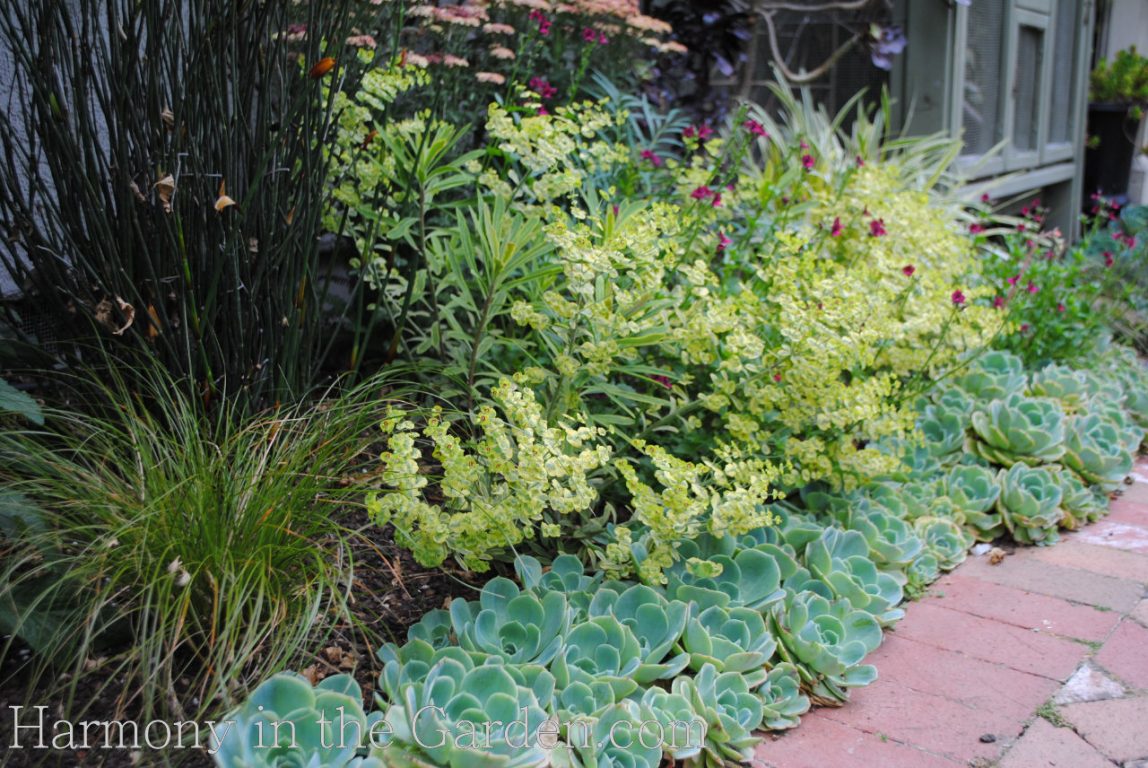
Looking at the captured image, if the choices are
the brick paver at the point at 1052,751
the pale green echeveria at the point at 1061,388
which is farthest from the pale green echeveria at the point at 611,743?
the pale green echeveria at the point at 1061,388

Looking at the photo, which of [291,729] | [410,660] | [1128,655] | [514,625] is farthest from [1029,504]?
[291,729]

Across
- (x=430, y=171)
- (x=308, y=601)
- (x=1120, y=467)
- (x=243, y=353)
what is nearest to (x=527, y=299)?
(x=430, y=171)

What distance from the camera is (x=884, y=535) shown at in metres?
2.57

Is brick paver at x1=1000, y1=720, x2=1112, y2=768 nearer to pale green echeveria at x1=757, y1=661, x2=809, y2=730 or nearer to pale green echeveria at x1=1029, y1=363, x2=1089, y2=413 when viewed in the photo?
pale green echeveria at x1=757, y1=661, x2=809, y2=730

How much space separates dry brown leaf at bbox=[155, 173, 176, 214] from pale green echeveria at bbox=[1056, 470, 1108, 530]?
8.37 ft

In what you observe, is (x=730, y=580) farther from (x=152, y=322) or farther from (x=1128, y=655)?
(x=152, y=322)

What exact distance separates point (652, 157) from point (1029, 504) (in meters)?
1.75

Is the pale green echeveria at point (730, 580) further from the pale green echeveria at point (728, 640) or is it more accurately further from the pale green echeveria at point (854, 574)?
the pale green echeveria at point (854, 574)

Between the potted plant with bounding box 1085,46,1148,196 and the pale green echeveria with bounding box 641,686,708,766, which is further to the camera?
A: the potted plant with bounding box 1085,46,1148,196

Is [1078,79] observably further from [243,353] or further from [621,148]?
[243,353]

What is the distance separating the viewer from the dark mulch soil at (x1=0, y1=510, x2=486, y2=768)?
1573mm

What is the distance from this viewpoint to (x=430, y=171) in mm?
2506

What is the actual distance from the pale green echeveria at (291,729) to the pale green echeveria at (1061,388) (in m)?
2.89

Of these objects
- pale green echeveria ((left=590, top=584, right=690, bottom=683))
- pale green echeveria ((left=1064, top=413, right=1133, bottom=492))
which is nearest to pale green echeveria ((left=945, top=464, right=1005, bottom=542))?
pale green echeveria ((left=1064, top=413, right=1133, bottom=492))
